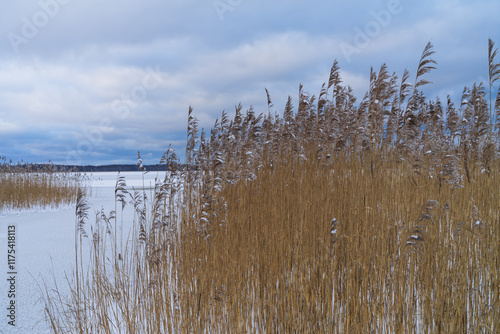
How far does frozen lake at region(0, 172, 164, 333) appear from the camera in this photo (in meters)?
3.54

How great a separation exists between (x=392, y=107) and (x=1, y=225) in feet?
30.9

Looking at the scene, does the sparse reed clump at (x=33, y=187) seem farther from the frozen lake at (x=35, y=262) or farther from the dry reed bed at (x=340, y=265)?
A: the dry reed bed at (x=340, y=265)

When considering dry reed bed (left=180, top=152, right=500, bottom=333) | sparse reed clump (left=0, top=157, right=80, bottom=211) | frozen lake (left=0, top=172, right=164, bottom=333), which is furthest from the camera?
sparse reed clump (left=0, top=157, right=80, bottom=211)

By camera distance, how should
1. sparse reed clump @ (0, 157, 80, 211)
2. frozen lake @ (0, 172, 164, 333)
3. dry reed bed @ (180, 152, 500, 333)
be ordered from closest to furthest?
dry reed bed @ (180, 152, 500, 333)
frozen lake @ (0, 172, 164, 333)
sparse reed clump @ (0, 157, 80, 211)

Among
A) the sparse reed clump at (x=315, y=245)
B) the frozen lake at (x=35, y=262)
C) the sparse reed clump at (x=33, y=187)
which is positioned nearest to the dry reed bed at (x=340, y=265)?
the sparse reed clump at (x=315, y=245)

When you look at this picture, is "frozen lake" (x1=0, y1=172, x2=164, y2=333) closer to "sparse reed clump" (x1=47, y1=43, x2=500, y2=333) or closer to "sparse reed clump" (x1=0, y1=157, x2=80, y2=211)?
"sparse reed clump" (x1=47, y1=43, x2=500, y2=333)

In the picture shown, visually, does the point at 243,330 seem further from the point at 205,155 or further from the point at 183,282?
the point at 205,155

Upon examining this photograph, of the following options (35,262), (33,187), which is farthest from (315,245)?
(33,187)

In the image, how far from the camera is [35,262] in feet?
17.7

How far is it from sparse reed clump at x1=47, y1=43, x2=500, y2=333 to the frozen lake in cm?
35

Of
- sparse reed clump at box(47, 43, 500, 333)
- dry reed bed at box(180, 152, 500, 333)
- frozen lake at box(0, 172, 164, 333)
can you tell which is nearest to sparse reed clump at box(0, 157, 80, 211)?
frozen lake at box(0, 172, 164, 333)

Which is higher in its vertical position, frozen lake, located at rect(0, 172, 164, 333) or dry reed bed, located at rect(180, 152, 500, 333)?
dry reed bed, located at rect(180, 152, 500, 333)

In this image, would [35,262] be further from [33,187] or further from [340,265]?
[33,187]

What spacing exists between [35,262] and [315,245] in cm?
457
